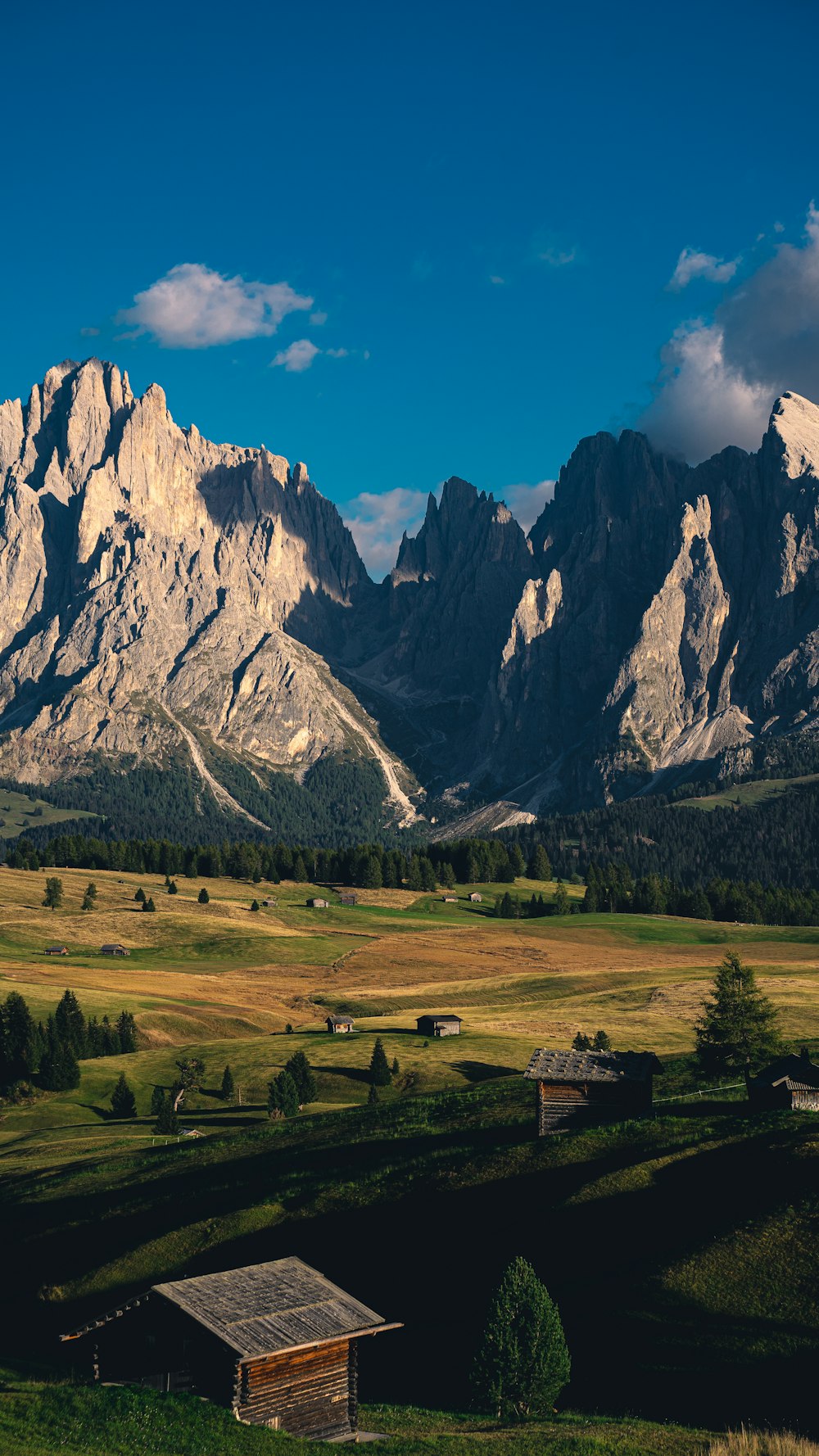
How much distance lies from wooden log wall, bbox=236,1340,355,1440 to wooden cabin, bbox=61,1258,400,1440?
0.02m

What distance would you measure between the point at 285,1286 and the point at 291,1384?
2663mm

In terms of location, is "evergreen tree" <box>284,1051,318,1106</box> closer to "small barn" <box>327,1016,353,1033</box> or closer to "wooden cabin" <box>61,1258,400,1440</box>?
"small barn" <box>327,1016,353,1033</box>

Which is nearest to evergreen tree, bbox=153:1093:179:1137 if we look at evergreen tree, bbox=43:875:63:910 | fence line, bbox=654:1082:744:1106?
fence line, bbox=654:1082:744:1106

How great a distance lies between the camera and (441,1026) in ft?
367

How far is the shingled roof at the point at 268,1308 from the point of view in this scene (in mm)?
31469

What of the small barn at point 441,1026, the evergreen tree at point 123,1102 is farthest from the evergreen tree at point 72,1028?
the small barn at point 441,1026

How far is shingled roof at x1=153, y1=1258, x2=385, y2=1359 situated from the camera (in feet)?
103

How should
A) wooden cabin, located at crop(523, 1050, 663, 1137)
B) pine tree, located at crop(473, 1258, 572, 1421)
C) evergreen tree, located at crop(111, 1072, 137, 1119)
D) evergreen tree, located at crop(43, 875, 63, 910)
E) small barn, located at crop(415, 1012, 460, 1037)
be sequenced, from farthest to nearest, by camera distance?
evergreen tree, located at crop(43, 875, 63, 910) → small barn, located at crop(415, 1012, 460, 1037) → evergreen tree, located at crop(111, 1072, 137, 1119) → wooden cabin, located at crop(523, 1050, 663, 1137) → pine tree, located at crop(473, 1258, 572, 1421)

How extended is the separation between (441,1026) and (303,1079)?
2340 centimetres

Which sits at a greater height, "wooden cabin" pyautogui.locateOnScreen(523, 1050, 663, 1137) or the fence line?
"wooden cabin" pyautogui.locateOnScreen(523, 1050, 663, 1137)

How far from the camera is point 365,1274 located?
4647 centimetres

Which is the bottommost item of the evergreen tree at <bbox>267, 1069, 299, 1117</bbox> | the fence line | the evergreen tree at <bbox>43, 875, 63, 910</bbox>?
the evergreen tree at <bbox>267, 1069, 299, 1117</bbox>

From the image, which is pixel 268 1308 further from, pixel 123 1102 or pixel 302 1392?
pixel 123 1102

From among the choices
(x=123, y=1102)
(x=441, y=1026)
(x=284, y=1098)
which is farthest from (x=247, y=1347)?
(x=441, y=1026)
